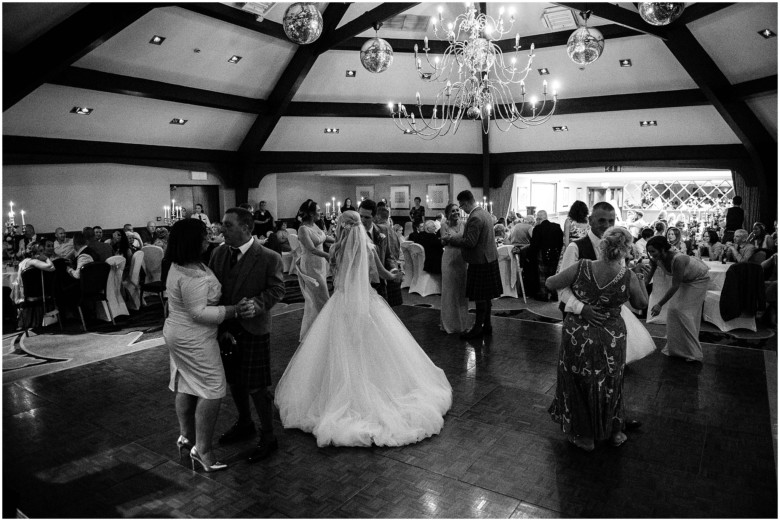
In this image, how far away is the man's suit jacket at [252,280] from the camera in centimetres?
296

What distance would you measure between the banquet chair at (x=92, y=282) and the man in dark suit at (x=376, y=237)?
3.45 meters

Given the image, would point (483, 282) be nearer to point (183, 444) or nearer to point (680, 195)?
point (183, 444)

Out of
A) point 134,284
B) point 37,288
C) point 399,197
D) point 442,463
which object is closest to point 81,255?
point 37,288

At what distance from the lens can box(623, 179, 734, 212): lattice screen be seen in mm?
13582

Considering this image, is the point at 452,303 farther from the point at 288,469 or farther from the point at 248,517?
the point at 248,517

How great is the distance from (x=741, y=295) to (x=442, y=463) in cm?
457

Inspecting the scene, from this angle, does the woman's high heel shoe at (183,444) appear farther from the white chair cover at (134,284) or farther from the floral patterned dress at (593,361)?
the white chair cover at (134,284)

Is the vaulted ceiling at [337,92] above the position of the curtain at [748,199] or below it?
above

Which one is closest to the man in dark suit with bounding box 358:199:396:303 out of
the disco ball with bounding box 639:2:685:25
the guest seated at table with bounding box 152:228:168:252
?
the disco ball with bounding box 639:2:685:25

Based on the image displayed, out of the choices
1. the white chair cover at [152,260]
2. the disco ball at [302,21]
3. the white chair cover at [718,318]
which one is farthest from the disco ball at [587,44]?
the white chair cover at [152,260]

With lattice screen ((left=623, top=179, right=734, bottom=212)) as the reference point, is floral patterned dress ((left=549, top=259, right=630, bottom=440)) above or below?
below

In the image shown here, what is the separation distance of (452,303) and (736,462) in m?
3.18

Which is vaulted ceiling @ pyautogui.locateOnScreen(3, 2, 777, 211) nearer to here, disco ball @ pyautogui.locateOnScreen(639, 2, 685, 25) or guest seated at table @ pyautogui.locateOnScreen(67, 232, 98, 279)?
guest seated at table @ pyautogui.locateOnScreen(67, 232, 98, 279)

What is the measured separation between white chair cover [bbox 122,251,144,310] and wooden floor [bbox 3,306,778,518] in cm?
296
